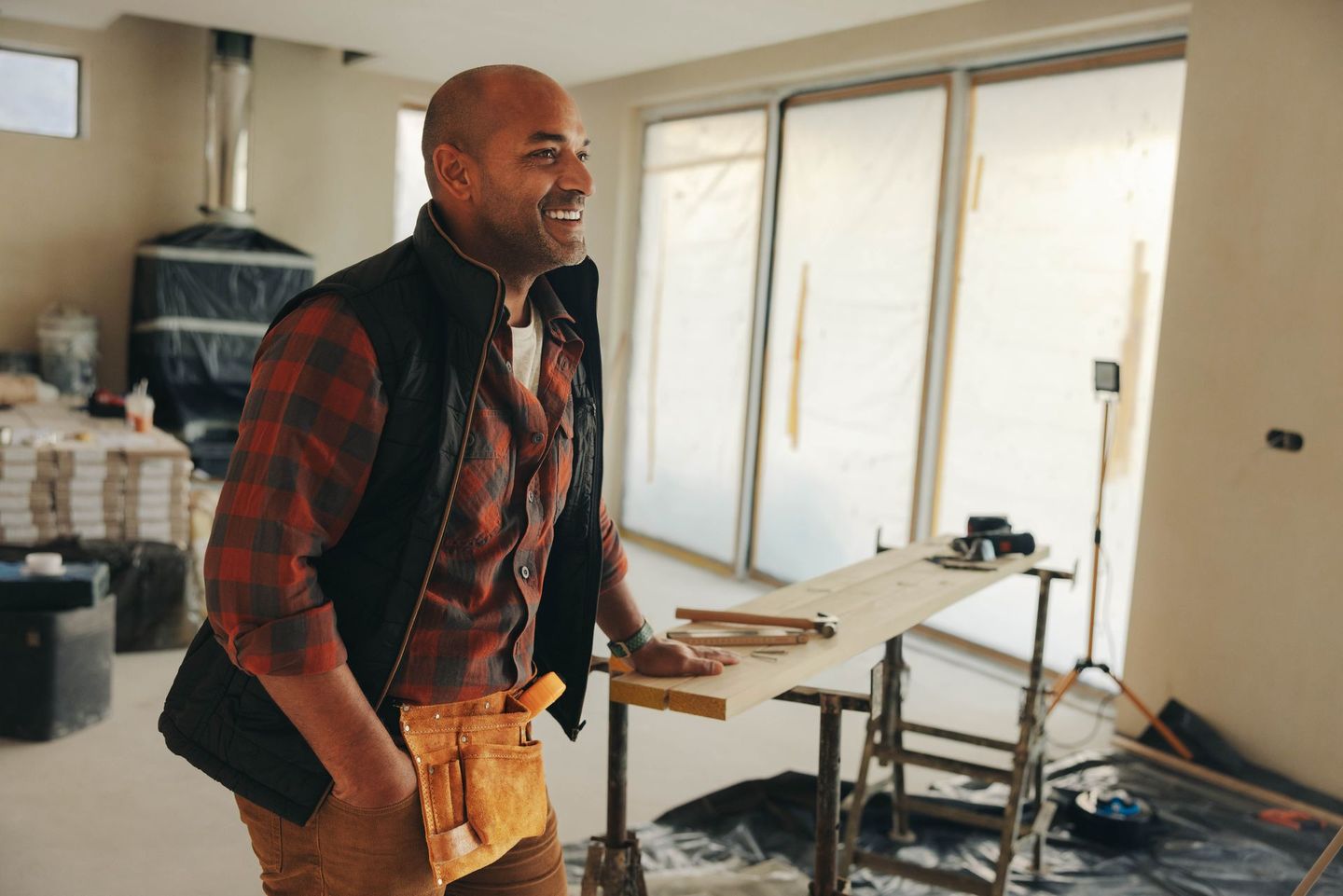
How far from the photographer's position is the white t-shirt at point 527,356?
1.48m

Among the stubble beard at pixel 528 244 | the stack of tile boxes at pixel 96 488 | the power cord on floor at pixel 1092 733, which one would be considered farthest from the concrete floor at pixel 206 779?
the stubble beard at pixel 528 244

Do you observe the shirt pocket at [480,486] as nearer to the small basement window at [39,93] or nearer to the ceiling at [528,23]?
the ceiling at [528,23]

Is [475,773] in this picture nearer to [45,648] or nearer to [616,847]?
[616,847]

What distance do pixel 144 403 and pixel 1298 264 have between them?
434 cm

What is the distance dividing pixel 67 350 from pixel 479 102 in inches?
225

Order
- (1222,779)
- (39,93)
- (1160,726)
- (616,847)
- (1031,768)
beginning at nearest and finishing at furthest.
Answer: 1. (616,847)
2. (1031,768)
3. (1222,779)
4. (1160,726)
5. (39,93)

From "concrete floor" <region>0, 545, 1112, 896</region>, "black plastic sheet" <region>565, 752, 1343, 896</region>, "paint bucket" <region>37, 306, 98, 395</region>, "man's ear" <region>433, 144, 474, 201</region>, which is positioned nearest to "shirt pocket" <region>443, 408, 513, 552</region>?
"man's ear" <region>433, 144, 474, 201</region>

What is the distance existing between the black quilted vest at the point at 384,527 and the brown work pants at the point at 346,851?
4cm

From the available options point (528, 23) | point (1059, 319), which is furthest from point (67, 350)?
point (1059, 319)

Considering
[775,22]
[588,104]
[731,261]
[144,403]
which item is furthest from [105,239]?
[775,22]

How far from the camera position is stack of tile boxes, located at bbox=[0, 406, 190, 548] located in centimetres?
432

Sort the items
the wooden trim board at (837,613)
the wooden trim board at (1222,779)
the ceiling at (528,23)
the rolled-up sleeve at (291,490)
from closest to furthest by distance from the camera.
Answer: the rolled-up sleeve at (291,490) → the wooden trim board at (837,613) → the wooden trim board at (1222,779) → the ceiling at (528,23)

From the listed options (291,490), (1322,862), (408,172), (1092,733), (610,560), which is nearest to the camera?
(291,490)

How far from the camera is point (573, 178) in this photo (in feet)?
4.40
